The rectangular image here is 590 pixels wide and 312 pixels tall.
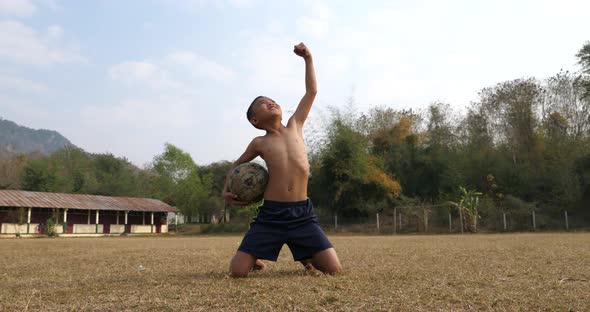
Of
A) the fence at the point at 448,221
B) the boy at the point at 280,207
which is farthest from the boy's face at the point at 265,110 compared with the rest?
the fence at the point at 448,221

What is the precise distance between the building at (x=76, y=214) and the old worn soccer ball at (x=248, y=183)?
2796 centimetres

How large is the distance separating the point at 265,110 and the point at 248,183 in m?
0.75

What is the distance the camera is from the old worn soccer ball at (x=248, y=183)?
13.8 ft

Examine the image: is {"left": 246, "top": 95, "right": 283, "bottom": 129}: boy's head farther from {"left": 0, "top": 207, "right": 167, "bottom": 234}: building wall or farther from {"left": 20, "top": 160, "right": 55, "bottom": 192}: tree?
{"left": 20, "top": 160, "right": 55, "bottom": 192}: tree

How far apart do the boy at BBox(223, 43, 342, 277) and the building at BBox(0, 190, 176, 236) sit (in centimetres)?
2803

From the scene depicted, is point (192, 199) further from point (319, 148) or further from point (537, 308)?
point (537, 308)

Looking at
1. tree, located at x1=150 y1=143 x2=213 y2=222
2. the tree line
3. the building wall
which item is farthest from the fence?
tree, located at x1=150 y1=143 x2=213 y2=222

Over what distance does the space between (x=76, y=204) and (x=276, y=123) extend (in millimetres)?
31010

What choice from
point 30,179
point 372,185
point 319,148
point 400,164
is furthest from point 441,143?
point 30,179

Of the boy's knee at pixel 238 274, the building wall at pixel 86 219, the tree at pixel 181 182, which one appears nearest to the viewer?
the boy's knee at pixel 238 274

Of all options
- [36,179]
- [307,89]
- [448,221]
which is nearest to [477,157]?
[448,221]

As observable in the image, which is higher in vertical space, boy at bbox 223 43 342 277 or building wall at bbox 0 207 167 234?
boy at bbox 223 43 342 277

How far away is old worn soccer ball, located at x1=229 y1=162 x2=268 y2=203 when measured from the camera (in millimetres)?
4211

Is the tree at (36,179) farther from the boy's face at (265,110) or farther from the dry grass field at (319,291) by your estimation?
the boy's face at (265,110)
